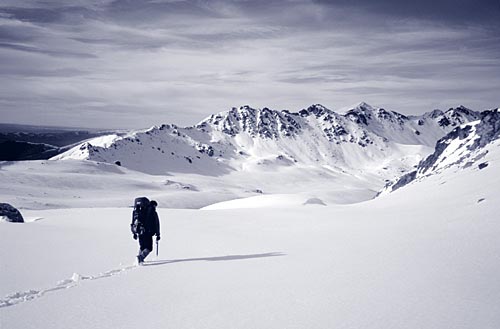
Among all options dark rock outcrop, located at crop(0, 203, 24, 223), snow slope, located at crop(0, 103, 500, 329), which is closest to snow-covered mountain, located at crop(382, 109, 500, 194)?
snow slope, located at crop(0, 103, 500, 329)

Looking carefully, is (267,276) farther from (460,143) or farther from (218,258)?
(460,143)

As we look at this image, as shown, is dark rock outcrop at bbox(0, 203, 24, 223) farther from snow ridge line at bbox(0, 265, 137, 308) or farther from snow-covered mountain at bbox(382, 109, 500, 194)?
snow-covered mountain at bbox(382, 109, 500, 194)

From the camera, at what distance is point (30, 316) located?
6.27m

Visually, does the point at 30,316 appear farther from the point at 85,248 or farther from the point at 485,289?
the point at 485,289

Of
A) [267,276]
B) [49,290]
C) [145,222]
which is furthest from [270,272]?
[145,222]

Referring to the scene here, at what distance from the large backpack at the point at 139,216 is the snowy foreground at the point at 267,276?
2.91 feet

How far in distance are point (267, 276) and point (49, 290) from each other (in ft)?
15.6

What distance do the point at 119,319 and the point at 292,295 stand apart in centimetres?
313

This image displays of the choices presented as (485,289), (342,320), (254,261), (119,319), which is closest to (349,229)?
(254,261)

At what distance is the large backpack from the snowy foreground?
2.91ft

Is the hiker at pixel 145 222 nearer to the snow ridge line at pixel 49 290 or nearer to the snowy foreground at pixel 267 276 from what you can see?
the snowy foreground at pixel 267 276

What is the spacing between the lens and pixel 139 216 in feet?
39.5

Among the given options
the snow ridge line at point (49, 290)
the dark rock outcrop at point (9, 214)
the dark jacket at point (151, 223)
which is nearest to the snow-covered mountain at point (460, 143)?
the dark rock outcrop at point (9, 214)

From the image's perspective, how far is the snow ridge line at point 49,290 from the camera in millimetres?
7059
